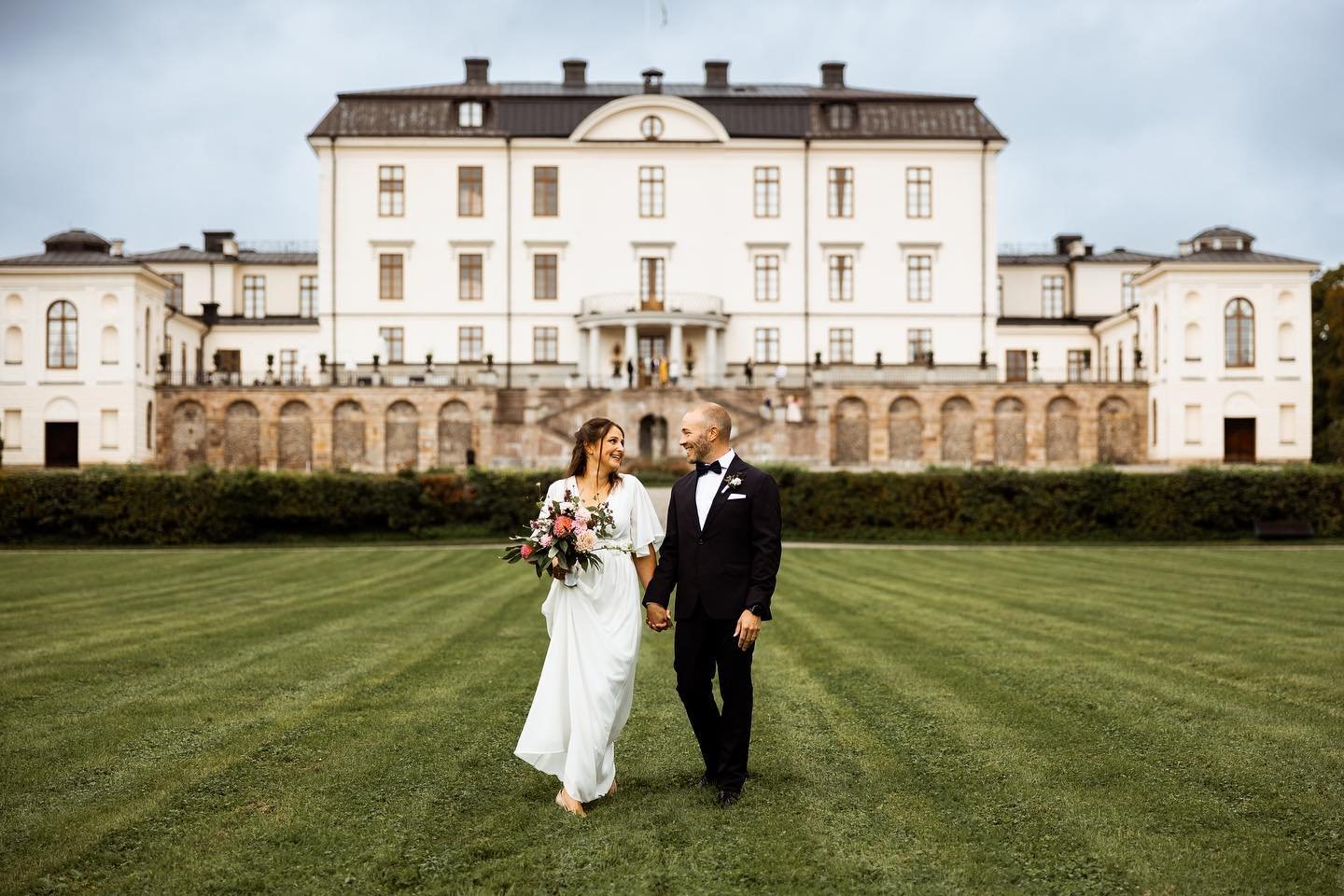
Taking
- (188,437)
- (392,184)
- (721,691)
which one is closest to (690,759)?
(721,691)

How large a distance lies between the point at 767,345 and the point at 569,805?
139ft

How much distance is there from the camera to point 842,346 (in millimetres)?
47594

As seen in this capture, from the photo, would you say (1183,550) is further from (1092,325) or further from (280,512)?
(1092,325)

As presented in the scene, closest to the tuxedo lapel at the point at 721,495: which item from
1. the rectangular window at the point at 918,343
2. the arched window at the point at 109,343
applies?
the arched window at the point at 109,343

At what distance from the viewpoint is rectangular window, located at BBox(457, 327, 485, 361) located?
4719 centimetres

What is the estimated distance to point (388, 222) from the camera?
1870 inches

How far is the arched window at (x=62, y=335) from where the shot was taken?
42.4 meters

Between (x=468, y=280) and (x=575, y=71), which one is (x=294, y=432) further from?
(x=575, y=71)

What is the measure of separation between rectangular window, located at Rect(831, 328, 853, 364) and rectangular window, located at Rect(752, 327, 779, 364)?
232 cm

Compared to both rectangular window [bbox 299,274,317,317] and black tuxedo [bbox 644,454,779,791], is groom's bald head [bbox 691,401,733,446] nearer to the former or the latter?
black tuxedo [bbox 644,454,779,791]

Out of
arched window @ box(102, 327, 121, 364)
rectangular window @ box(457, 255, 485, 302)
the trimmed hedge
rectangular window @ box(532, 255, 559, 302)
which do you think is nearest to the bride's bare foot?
the trimmed hedge

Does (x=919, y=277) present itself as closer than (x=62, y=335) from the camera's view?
No

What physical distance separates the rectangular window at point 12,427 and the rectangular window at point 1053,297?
44.7 meters

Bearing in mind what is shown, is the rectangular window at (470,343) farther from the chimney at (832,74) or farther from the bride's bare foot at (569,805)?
the bride's bare foot at (569,805)
